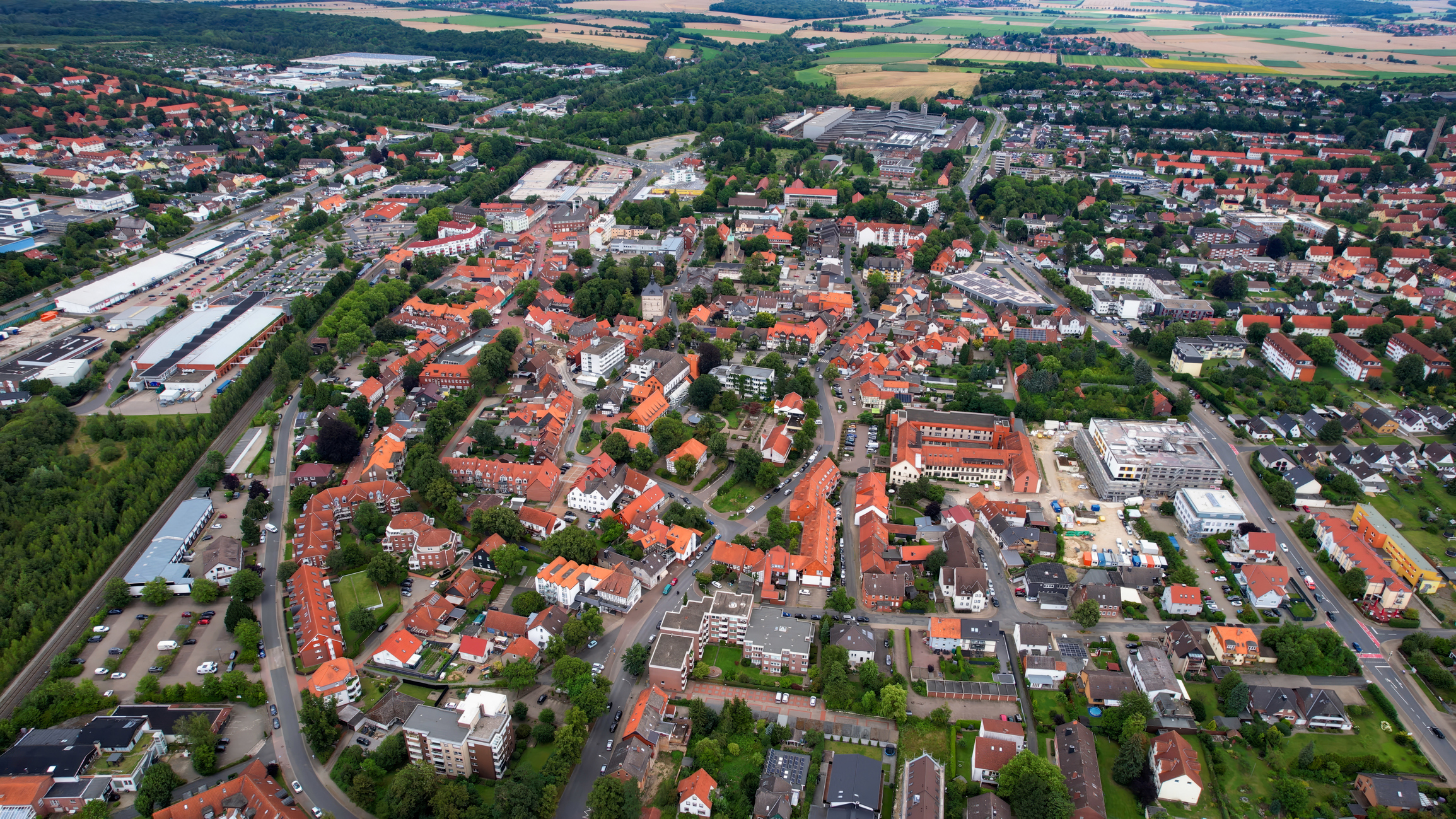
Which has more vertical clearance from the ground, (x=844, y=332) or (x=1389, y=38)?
(x=1389, y=38)

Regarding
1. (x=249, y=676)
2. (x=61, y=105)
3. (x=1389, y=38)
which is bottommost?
(x=249, y=676)

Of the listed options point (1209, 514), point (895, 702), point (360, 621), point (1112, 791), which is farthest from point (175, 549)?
point (1209, 514)

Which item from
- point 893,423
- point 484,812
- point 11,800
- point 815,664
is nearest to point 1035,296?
point 893,423

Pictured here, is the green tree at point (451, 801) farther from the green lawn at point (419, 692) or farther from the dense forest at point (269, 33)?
the dense forest at point (269, 33)

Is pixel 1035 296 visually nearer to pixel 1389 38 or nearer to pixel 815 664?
pixel 815 664

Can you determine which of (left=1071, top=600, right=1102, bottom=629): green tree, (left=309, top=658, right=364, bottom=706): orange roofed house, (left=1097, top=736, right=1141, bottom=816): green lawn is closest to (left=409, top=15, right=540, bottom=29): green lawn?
(left=309, top=658, right=364, bottom=706): orange roofed house

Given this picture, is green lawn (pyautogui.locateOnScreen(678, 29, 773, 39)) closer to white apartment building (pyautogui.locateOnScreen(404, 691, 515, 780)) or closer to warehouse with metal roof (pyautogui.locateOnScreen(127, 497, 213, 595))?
warehouse with metal roof (pyautogui.locateOnScreen(127, 497, 213, 595))
